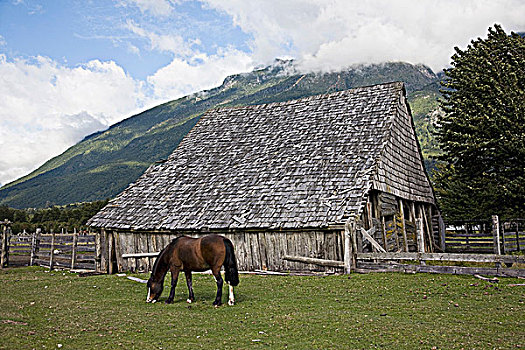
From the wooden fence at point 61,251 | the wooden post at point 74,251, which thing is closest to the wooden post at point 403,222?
the wooden fence at point 61,251

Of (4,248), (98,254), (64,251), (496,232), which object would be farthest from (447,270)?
(4,248)

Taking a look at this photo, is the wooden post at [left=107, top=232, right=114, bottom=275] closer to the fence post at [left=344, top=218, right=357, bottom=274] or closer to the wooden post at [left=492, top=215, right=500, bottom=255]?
the fence post at [left=344, top=218, right=357, bottom=274]

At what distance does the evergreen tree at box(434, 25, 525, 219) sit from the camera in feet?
80.9

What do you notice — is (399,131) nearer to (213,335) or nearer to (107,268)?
(107,268)

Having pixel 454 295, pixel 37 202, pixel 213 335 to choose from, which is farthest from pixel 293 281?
pixel 37 202

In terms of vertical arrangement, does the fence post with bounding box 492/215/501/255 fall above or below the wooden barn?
below

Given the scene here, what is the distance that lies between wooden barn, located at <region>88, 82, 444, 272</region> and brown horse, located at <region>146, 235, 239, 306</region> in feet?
21.8

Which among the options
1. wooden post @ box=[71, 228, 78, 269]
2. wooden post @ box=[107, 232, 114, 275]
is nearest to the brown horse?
wooden post @ box=[107, 232, 114, 275]

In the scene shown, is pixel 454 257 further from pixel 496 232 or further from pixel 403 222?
pixel 403 222

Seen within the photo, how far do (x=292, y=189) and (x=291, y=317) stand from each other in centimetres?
1070

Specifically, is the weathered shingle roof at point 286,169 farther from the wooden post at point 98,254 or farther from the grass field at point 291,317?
the grass field at point 291,317

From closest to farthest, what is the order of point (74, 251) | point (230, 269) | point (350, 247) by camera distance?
point (230, 269) → point (350, 247) → point (74, 251)

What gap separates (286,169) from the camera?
2225 centimetres

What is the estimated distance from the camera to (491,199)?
2647 cm
